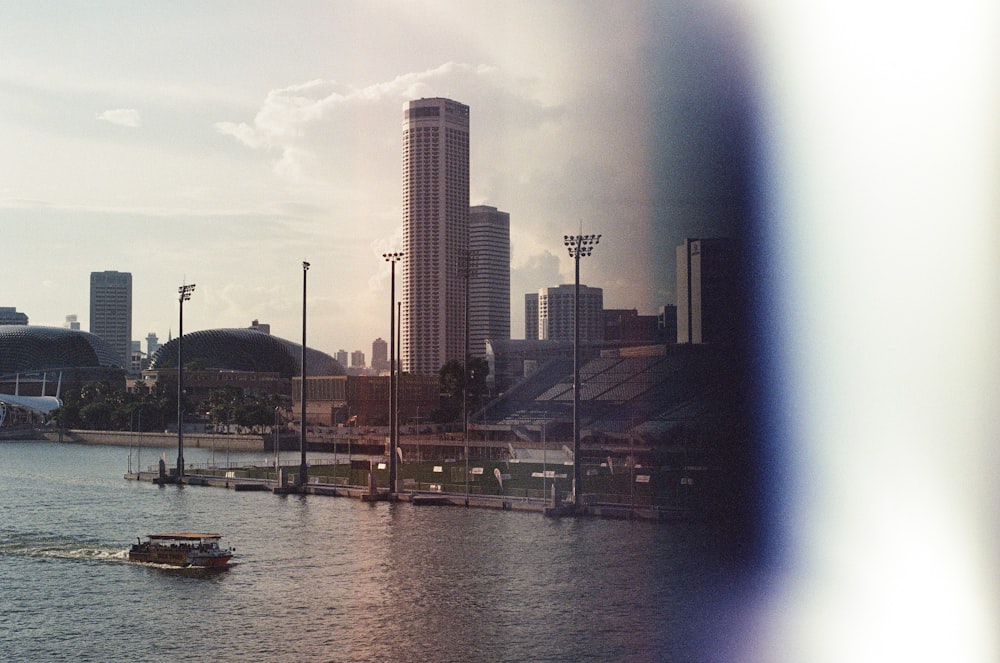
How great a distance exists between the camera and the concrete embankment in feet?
362

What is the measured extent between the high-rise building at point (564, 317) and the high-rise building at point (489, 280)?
24.8 metres

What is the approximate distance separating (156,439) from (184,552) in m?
89.6

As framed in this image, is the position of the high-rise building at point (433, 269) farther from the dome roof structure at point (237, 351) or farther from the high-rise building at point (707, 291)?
the high-rise building at point (707, 291)

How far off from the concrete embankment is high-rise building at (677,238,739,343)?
58.4 m

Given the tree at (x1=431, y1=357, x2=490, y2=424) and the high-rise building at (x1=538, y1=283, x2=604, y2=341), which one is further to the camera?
the tree at (x1=431, y1=357, x2=490, y2=424)

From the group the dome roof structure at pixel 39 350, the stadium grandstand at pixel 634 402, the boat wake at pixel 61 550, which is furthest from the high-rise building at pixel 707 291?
the dome roof structure at pixel 39 350

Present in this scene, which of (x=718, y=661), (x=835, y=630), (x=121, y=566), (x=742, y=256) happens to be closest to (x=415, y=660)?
(x=718, y=661)

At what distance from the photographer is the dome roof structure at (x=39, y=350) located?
187 m

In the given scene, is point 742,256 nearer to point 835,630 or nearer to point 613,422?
point 835,630

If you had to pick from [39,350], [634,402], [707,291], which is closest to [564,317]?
[634,402]

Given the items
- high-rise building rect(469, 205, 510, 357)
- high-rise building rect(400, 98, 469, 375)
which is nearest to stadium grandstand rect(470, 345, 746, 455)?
high-rise building rect(469, 205, 510, 357)

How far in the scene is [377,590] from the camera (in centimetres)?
2995

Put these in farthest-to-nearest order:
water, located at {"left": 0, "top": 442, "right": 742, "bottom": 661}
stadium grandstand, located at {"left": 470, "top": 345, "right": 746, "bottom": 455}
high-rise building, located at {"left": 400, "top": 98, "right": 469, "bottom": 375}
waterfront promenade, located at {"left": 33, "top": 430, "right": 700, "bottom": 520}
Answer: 1. high-rise building, located at {"left": 400, "top": 98, "right": 469, "bottom": 375}
2. stadium grandstand, located at {"left": 470, "top": 345, "right": 746, "bottom": 455}
3. waterfront promenade, located at {"left": 33, "top": 430, "right": 700, "bottom": 520}
4. water, located at {"left": 0, "top": 442, "right": 742, "bottom": 661}

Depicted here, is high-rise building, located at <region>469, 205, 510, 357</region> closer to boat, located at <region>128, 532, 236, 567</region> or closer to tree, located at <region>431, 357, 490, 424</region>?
tree, located at <region>431, 357, 490, 424</region>
